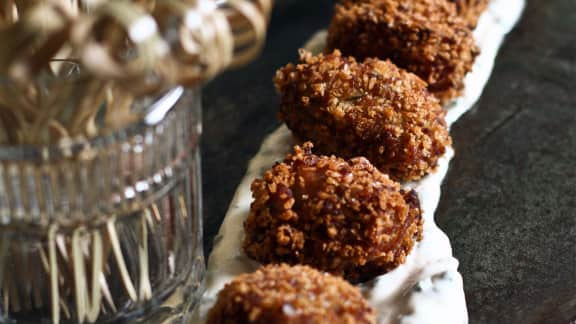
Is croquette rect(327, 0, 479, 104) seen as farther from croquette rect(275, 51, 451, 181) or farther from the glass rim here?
the glass rim

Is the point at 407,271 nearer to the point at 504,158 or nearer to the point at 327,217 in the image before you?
the point at 327,217

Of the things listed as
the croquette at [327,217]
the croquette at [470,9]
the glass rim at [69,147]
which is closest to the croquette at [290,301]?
the croquette at [327,217]

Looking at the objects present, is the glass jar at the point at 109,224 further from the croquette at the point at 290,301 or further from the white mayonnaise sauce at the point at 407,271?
the croquette at the point at 290,301

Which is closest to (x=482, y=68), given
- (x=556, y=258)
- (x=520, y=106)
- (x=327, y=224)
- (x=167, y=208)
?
(x=520, y=106)

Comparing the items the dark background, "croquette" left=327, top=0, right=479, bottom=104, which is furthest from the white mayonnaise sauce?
"croquette" left=327, top=0, right=479, bottom=104

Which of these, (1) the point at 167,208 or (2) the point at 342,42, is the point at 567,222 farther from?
(1) the point at 167,208

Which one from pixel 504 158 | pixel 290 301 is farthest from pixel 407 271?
pixel 504 158
